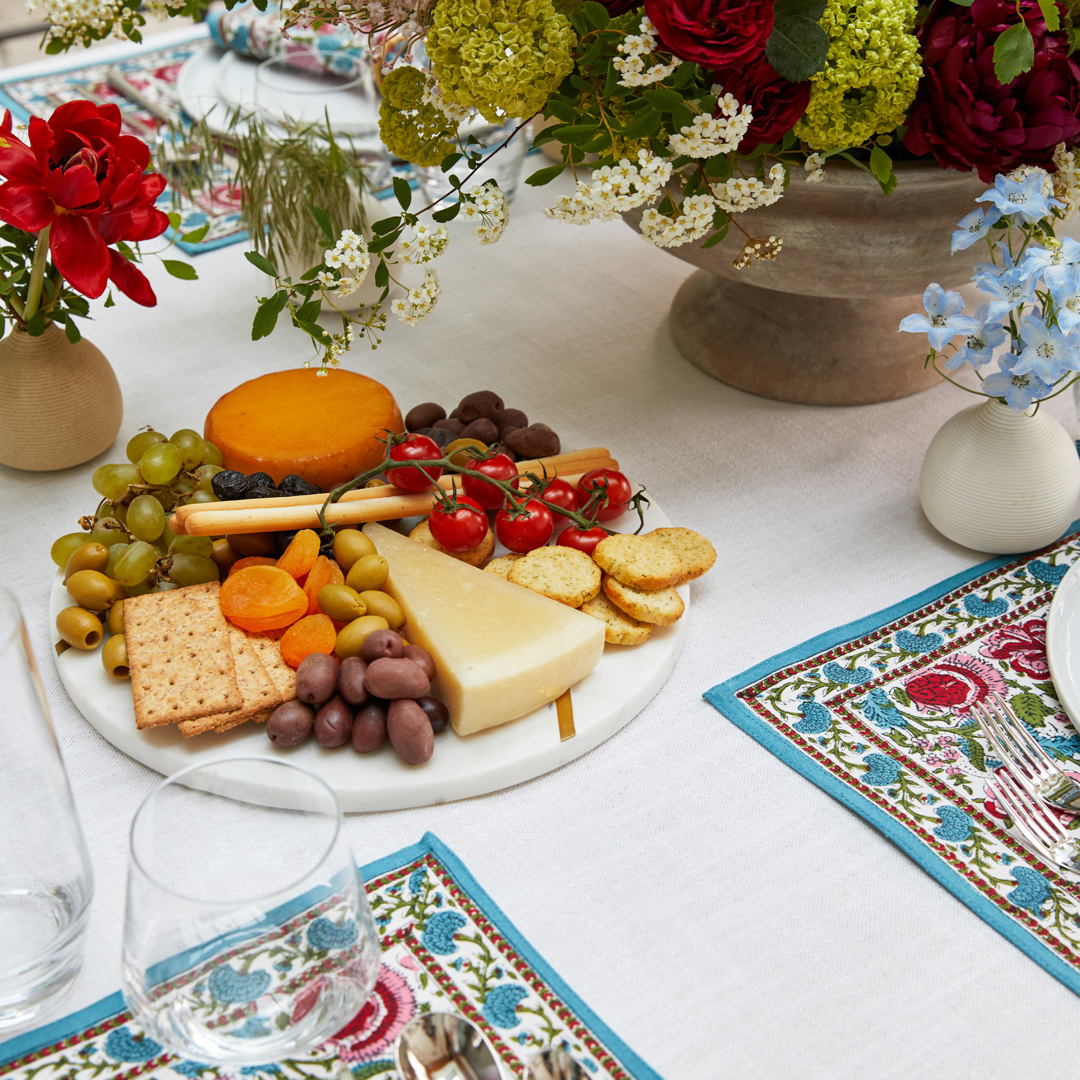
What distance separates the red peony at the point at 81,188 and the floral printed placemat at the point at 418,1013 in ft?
2.02

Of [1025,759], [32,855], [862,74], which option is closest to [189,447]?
[32,855]

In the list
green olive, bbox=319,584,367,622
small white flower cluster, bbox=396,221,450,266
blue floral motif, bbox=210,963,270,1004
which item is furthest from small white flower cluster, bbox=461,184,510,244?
blue floral motif, bbox=210,963,270,1004

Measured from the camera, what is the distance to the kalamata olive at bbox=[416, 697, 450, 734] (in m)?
0.90

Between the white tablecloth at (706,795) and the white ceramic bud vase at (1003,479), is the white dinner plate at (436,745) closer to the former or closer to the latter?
the white tablecloth at (706,795)

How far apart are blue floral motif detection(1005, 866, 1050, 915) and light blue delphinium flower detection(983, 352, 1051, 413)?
41 cm

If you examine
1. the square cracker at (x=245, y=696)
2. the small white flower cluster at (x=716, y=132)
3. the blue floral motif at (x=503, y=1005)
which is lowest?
the blue floral motif at (x=503, y=1005)

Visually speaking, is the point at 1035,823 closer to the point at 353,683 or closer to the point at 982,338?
the point at 982,338

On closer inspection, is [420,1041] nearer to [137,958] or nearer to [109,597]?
[137,958]

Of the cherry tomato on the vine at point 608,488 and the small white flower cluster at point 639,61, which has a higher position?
the small white flower cluster at point 639,61

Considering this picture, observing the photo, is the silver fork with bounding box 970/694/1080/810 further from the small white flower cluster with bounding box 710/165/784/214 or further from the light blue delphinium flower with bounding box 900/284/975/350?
the small white flower cluster with bounding box 710/165/784/214

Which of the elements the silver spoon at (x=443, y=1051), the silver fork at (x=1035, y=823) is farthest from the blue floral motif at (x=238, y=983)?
the silver fork at (x=1035, y=823)

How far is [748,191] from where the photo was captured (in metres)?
0.99

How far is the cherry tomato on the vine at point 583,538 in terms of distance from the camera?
1063mm

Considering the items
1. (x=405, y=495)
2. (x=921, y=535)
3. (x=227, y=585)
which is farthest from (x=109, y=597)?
(x=921, y=535)
